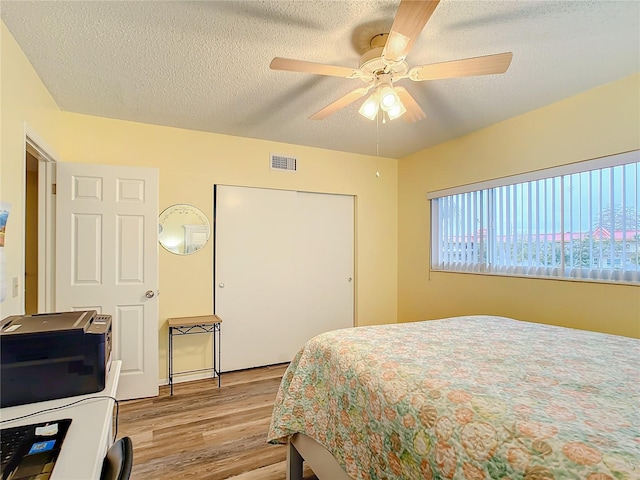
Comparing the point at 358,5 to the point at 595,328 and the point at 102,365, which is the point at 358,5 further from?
the point at 595,328

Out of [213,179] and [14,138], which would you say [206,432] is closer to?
[14,138]

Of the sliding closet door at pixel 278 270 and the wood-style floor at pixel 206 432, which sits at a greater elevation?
the sliding closet door at pixel 278 270

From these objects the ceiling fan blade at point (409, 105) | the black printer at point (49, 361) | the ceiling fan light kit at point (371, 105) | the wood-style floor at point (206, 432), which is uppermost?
the ceiling fan blade at point (409, 105)

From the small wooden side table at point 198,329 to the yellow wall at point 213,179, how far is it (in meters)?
0.08

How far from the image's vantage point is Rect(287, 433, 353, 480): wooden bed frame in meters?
1.39

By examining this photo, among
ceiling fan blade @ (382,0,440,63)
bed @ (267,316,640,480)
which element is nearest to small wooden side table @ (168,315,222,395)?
bed @ (267,316,640,480)

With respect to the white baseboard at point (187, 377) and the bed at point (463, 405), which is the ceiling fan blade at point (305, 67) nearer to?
the bed at point (463, 405)

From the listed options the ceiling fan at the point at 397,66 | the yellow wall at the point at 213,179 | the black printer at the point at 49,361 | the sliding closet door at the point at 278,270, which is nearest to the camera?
the black printer at the point at 49,361

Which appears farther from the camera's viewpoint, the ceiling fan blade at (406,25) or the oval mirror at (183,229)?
the oval mirror at (183,229)

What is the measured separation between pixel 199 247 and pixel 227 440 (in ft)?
5.78

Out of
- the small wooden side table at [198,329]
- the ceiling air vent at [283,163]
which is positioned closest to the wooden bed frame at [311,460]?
the small wooden side table at [198,329]

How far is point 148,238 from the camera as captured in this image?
2795 millimetres

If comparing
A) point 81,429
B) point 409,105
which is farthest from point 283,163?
point 81,429

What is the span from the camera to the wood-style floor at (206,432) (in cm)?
185
